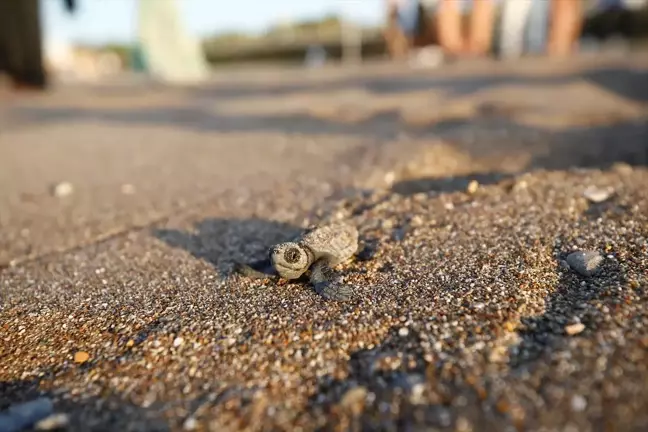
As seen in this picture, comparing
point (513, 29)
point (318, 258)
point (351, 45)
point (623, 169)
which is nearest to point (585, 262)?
point (318, 258)

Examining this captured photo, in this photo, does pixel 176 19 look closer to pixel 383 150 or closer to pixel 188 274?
pixel 383 150

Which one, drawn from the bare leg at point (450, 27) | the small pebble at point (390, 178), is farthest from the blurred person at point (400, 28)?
the small pebble at point (390, 178)

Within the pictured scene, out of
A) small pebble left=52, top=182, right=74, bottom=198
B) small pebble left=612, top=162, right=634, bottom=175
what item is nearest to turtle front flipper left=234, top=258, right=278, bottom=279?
small pebble left=52, top=182, right=74, bottom=198

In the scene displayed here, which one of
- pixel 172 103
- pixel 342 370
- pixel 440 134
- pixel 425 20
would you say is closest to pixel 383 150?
pixel 440 134

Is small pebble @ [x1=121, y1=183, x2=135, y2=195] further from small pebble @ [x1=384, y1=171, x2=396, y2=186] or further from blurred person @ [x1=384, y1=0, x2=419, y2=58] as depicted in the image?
blurred person @ [x1=384, y1=0, x2=419, y2=58]

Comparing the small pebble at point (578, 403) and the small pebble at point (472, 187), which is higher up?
the small pebble at point (472, 187)

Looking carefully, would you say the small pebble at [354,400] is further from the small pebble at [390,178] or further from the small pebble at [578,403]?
the small pebble at [390,178]

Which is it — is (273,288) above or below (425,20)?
below
